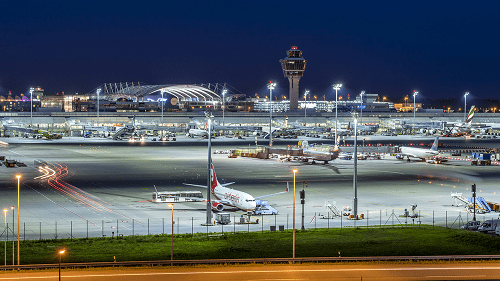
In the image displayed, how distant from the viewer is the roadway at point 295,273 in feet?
90.2

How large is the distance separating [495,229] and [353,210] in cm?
1052

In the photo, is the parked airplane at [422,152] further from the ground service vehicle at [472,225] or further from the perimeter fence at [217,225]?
the ground service vehicle at [472,225]

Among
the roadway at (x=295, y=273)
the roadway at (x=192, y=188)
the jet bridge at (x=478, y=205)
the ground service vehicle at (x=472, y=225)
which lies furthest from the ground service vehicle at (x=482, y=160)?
the roadway at (x=295, y=273)

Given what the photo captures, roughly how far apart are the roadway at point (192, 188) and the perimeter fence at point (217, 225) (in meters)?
0.07

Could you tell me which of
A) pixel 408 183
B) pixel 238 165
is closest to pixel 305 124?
pixel 238 165

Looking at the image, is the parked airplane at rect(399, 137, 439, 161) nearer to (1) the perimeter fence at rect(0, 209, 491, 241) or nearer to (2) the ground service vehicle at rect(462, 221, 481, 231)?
(1) the perimeter fence at rect(0, 209, 491, 241)

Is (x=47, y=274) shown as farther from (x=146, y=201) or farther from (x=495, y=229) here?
(x=495, y=229)

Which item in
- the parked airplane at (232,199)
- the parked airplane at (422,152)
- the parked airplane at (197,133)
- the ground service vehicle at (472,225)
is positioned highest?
the parked airplane at (197,133)

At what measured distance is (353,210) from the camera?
150 feet

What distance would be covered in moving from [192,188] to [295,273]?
31232 mm

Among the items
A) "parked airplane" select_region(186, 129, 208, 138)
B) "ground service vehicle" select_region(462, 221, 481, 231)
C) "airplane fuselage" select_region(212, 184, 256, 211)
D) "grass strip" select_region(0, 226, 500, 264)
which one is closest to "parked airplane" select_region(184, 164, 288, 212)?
"airplane fuselage" select_region(212, 184, 256, 211)

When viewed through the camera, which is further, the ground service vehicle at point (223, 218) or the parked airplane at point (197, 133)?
the parked airplane at point (197, 133)

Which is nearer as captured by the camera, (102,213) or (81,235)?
(81,235)

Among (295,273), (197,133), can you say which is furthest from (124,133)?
(295,273)
